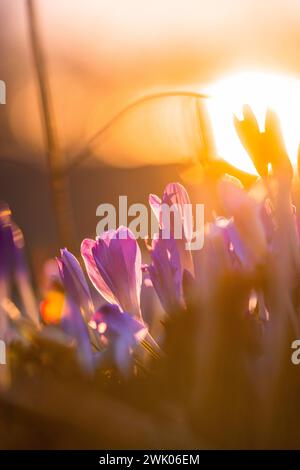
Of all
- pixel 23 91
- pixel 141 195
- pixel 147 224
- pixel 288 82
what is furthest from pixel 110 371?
pixel 23 91

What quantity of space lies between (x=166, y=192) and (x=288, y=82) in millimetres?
624

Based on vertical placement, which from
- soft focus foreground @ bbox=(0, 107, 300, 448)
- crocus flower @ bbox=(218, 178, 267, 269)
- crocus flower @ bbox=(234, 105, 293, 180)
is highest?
crocus flower @ bbox=(234, 105, 293, 180)

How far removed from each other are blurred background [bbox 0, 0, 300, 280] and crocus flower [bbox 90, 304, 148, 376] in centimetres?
56

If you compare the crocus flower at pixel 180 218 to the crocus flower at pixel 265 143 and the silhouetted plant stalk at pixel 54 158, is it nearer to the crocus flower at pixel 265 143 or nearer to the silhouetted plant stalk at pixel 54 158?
the crocus flower at pixel 265 143

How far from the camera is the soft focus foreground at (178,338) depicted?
351 mm

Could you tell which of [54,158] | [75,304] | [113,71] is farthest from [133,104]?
[113,71]

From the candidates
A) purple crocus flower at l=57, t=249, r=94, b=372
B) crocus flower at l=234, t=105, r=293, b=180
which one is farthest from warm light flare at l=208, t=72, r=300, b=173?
purple crocus flower at l=57, t=249, r=94, b=372

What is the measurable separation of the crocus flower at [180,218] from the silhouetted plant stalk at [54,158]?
0.26 metres

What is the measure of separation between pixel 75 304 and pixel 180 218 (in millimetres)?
76

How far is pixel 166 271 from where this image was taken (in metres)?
0.46

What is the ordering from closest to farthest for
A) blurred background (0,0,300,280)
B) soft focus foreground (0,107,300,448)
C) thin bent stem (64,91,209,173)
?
soft focus foreground (0,107,300,448)
thin bent stem (64,91,209,173)
blurred background (0,0,300,280)

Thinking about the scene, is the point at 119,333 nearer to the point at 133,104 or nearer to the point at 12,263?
the point at 12,263

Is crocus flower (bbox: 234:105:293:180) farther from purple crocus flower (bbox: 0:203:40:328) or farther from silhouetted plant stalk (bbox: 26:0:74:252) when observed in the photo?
silhouetted plant stalk (bbox: 26:0:74:252)

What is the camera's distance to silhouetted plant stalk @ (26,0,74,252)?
761mm
